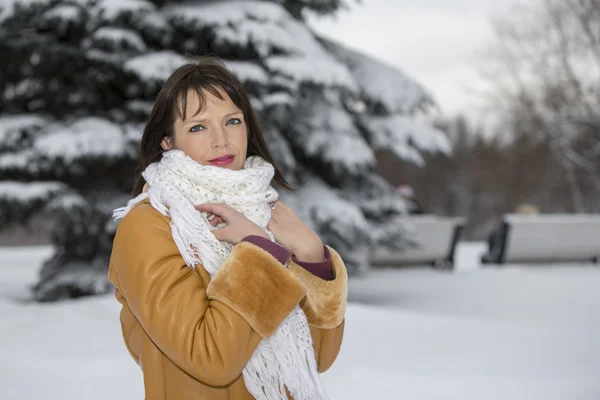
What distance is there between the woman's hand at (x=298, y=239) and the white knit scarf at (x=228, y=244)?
47 millimetres

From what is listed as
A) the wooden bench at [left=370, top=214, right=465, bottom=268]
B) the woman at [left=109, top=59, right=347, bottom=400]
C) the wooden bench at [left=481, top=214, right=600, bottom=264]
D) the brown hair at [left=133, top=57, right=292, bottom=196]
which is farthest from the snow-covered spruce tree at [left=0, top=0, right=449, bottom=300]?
the woman at [left=109, top=59, right=347, bottom=400]

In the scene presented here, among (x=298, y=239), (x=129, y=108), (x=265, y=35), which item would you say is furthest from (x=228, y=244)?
(x=129, y=108)

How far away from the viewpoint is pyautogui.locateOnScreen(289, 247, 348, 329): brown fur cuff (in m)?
1.60

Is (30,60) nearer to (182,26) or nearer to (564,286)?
(182,26)

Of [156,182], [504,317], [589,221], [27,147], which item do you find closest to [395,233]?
[504,317]

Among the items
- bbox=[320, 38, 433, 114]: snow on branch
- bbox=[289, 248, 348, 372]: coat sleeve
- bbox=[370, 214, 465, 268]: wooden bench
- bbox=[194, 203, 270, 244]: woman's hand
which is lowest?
bbox=[370, 214, 465, 268]: wooden bench

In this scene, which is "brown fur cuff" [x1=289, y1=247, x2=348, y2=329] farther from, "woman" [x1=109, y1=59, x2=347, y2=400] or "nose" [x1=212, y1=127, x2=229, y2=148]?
"nose" [x1=212, y1=127, x2=229, y2=148]

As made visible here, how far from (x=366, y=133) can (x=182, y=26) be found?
113 inches

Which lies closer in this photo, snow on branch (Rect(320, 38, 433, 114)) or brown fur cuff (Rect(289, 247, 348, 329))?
brown fur cuff (Rect(289, 247, 348, 329))

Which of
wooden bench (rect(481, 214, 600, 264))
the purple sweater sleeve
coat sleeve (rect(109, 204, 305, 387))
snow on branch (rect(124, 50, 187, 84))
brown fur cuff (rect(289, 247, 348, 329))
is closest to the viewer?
coat sleeve (rect(109, 204, 305, 387))

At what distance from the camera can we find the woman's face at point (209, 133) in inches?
64.3

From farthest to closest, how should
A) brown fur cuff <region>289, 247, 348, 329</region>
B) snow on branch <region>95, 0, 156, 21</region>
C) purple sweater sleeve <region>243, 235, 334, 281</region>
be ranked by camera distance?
snow on branch <region>95, 0, 156, 21</region> < brown fur cuff <region>289, 247, 348, 329</region> < purple sweater sleeve <region>243, 235, 334, 281</region>

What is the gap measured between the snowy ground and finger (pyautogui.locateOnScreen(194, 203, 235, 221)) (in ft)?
8.77

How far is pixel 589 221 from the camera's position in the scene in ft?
40.4
